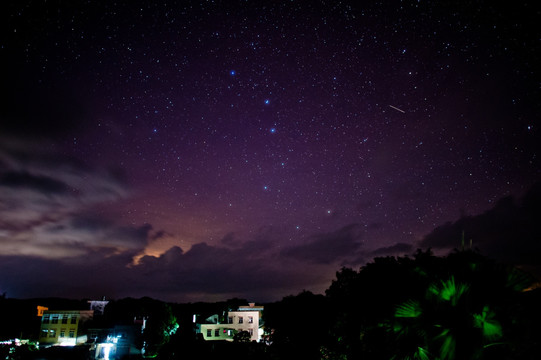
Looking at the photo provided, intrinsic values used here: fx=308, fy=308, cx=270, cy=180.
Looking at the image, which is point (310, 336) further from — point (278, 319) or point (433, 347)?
point (433, 347)

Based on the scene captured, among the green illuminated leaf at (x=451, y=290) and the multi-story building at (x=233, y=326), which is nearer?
the green illuminated leaf at (x=451, y=290)

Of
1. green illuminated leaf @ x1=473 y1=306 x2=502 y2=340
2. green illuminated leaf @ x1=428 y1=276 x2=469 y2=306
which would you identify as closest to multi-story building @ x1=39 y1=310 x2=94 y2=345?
green illuminated leaf @ x1=428 y1=276 x2=469 y2=306

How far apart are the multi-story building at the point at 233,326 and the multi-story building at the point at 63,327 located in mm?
20741

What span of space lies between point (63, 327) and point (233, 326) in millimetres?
29701

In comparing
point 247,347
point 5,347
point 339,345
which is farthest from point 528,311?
point 5,347

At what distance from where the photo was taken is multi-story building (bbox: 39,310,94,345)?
5291 cm

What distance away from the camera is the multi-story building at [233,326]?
5412 cm

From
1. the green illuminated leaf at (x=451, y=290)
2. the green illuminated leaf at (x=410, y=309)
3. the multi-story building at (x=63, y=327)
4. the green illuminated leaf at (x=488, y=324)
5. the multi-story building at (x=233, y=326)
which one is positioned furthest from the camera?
the multi-story building at (x=233, y=326)

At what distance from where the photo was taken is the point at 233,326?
5494 cm

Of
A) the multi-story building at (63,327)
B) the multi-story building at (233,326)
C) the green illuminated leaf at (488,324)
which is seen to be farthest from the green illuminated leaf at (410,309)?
the multi-story building at (63,327)

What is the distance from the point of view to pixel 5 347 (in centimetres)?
2538

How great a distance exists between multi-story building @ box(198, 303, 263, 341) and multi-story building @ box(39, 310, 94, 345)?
68.0ft

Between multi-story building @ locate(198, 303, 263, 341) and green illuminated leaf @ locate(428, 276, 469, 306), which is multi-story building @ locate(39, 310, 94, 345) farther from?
green illuminated leaf @ locate(428, 276, 469, 306)

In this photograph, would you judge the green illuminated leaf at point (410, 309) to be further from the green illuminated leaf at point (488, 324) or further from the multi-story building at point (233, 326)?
the multi-story building at point (233, 326)
